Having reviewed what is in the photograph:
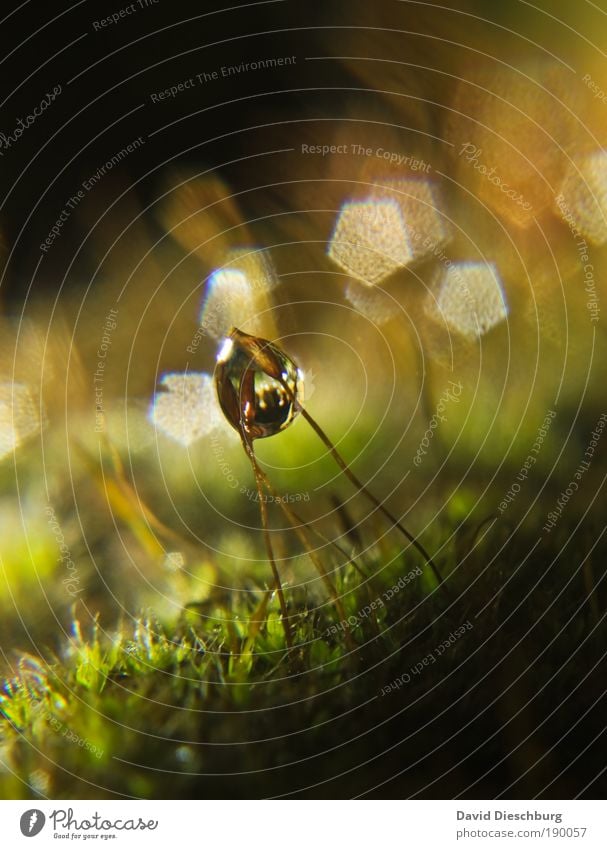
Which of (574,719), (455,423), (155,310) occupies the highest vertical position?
(155,310)

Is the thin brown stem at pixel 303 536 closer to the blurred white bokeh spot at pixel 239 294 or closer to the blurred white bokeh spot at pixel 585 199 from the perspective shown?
the blurred white bokeh spot at pixel 239 294

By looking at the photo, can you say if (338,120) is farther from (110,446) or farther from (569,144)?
(110,446)

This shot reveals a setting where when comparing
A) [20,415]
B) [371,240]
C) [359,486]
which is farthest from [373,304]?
[20,415]

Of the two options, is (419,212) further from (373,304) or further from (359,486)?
(359,486)

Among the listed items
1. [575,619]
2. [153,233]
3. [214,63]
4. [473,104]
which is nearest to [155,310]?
[153,233]

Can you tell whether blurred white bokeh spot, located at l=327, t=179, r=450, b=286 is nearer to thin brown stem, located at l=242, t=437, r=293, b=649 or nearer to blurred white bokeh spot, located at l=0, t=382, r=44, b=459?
thin brown stem, located at l=242, t=437, r=293, b=649

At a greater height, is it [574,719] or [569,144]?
[569,144]
